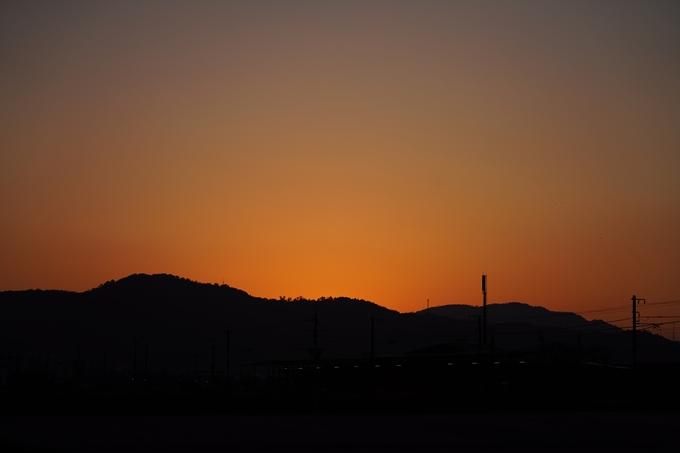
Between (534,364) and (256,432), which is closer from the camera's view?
(256,432)

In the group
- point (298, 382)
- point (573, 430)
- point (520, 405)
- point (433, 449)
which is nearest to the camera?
point (433, 449)

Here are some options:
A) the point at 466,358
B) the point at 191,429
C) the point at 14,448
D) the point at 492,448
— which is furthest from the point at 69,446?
the point at 466,358

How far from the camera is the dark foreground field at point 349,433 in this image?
28312mm

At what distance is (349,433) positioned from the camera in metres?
33.6

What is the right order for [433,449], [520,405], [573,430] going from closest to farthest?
[433,449]
[573,430]
[520,405]

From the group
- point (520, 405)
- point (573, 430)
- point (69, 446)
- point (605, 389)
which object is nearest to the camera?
point (69, 446)

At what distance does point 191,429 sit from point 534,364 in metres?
42.3

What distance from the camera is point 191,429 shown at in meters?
36.4

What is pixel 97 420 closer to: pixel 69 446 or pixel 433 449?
pixel 69 446

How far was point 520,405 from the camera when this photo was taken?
49.7 meters

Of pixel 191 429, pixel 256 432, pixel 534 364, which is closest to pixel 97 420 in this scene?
pixel 191 429

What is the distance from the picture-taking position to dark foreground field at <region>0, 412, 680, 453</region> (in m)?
28.3

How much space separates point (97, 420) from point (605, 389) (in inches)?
1788

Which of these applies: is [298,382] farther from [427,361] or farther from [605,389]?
[605,389]
